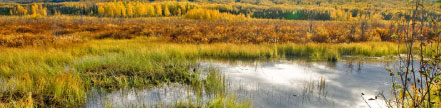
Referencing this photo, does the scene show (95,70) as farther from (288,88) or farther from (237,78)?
(288,88)

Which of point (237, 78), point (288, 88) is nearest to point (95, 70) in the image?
point (237, 78)

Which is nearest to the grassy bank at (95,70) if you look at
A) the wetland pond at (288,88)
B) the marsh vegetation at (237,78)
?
the marsh vegetation at (237,78)

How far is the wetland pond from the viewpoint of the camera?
204 inches

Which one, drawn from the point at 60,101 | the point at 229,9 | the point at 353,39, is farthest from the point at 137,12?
the point at 60,101

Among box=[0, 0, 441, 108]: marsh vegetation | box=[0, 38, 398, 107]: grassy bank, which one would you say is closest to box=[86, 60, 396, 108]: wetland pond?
box=[0, 0, 441, 108]: marsh vegetation

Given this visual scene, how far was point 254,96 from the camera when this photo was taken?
5516 millimetres

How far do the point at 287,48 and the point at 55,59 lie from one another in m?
8.48

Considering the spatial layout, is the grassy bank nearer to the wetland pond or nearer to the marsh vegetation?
the marsh vegetation

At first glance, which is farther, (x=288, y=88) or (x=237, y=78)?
(x=237, y=78)

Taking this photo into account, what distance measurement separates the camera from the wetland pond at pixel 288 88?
17.0 feet

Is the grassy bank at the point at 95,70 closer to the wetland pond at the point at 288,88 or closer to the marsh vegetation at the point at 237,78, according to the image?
the marsh vegetation at the point at 237,78

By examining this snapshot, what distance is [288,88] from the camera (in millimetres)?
6195

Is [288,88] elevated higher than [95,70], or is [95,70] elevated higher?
[95,70]

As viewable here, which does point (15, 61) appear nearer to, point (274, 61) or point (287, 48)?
point (274, 61)
